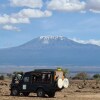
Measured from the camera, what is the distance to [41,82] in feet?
143

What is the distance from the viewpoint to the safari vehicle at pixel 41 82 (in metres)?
42.8

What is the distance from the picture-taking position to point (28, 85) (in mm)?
44062

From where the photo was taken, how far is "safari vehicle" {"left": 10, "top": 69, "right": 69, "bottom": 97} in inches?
1687

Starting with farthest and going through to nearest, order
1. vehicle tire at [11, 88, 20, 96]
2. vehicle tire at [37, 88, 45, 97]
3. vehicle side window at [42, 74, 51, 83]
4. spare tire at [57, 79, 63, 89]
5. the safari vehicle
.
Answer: vehicle tire at [11, 88, 20, 96] → vehicle tire at [37, 88, 45, 97] → vehicle side window at [42, 74, 51, 83] → the safari vehicle → spare tire at [57, 79, 63, 89]

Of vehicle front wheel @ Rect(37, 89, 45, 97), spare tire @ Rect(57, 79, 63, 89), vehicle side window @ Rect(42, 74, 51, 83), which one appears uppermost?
vehicle side window @ Rect(42, 74, 51, 83)

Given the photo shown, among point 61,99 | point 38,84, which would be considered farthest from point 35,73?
point 61,99

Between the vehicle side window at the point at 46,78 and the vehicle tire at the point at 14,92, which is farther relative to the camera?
the vehicle tire at the point at 14,92

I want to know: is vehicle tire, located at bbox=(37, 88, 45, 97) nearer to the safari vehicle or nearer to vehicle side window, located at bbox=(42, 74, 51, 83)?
the safari vehicle

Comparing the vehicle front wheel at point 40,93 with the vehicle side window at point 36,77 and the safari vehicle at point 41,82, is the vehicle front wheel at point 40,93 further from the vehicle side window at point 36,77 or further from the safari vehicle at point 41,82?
the vehicle side window at point 36,77

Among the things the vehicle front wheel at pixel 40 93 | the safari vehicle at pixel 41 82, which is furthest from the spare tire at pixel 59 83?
the vehicle front wheel at pixel 40 93

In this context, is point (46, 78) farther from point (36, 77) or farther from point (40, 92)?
point (40, 92)

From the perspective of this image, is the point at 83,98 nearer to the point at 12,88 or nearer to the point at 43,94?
the point at 43,94

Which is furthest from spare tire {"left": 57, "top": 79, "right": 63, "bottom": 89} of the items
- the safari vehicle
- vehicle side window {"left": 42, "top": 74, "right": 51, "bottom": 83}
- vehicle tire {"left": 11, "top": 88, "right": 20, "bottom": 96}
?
vehicle tire {"left": 11, "top": 88, "right": 20, "bottom": 96}

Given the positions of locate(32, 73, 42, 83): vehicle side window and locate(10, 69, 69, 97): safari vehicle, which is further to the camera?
locate(32, 73, 42, 83): vehicle side window
